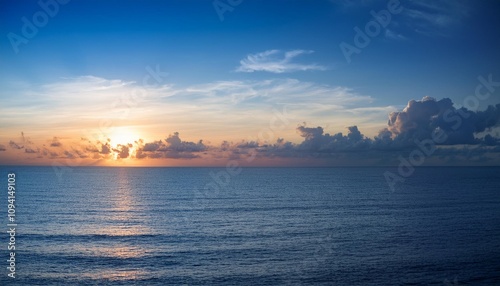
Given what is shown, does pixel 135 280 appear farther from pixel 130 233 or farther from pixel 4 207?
pixel 4 207

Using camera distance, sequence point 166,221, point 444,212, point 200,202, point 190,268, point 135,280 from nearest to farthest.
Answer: point 135,280 < point 190,268 < point 166,221 < point 444,212 < point 200,202

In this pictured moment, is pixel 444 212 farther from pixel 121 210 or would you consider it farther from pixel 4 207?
pixel 4 207

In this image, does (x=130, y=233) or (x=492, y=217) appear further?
(x=492, y=217)

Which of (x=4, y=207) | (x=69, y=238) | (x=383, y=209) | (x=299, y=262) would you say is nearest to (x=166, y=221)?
(x=69, y=238)

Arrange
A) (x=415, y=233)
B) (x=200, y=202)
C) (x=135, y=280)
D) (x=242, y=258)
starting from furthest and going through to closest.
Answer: (x=200, y=202), (x=415, y=233), (x=242, y=258), (x=135, y=280)

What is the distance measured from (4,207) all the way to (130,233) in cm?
4861

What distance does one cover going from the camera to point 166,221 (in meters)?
85.9

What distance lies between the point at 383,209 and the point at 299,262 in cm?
5727

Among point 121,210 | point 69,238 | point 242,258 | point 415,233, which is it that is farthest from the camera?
point 121,210

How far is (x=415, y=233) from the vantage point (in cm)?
7256

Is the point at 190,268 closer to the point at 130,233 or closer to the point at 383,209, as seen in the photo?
the point at 130,233

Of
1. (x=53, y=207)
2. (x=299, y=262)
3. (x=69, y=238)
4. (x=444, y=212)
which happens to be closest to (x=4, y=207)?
(x=53, y=207)

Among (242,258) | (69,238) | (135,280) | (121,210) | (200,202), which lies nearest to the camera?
(135,280)

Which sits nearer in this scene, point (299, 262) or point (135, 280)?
point (135, 280)
